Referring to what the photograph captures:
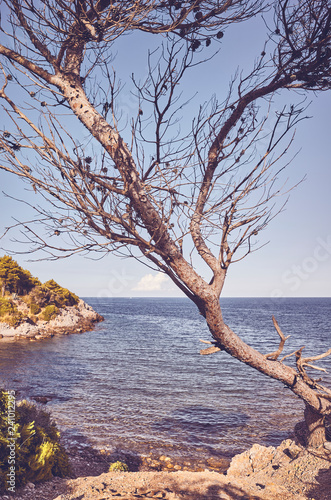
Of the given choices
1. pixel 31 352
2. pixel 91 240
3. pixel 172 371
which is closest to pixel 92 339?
pixel 31 352

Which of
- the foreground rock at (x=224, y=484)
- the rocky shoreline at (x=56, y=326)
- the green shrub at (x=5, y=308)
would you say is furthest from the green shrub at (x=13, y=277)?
the foreground rock at (x=224, y=484)

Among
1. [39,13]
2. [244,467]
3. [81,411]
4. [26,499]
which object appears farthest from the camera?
[81,411]

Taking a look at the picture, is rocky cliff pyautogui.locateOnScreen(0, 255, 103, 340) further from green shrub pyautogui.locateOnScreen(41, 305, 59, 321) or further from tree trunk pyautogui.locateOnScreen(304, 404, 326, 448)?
tree trunk pyautogui.locateOnScreen(304, 404, 326, 448)

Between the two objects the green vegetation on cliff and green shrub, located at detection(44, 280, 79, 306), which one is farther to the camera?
green shrub, located at detection(44, 280, 79, 306)

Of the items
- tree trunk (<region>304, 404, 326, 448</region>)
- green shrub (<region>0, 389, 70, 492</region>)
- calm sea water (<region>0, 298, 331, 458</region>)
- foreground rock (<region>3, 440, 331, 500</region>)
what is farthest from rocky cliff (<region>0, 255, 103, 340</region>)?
tree trunk (<region>304, 404, 326, 448</region>)

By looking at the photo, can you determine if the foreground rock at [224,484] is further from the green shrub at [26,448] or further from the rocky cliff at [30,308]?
the rocky cliff at [30,308]

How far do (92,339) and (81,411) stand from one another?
23928 mm

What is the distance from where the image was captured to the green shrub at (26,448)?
213 inches

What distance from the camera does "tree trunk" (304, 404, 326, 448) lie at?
598 centimetres

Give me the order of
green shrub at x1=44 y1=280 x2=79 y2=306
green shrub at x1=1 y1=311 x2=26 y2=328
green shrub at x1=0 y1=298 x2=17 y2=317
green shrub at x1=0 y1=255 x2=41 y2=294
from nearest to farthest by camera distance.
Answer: green shrub at x1=1 y1=311 x2=26 y2=328
green shrub at x1=0 y1=298 x2=17 y2=317
green shrub at x1=0 y1=255 x2=41 y2=294
green shrub at x1=44 y1=280 x2=79 y2=306

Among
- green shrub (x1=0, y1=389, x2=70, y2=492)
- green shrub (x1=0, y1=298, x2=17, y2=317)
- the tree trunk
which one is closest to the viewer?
green shrub (x1=0, y1=389, x2=70, y2=492)

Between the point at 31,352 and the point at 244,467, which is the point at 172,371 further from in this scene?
the point at 244,467

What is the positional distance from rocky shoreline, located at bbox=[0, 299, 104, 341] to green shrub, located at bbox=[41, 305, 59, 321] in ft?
1.59

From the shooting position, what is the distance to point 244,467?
6.82 m
